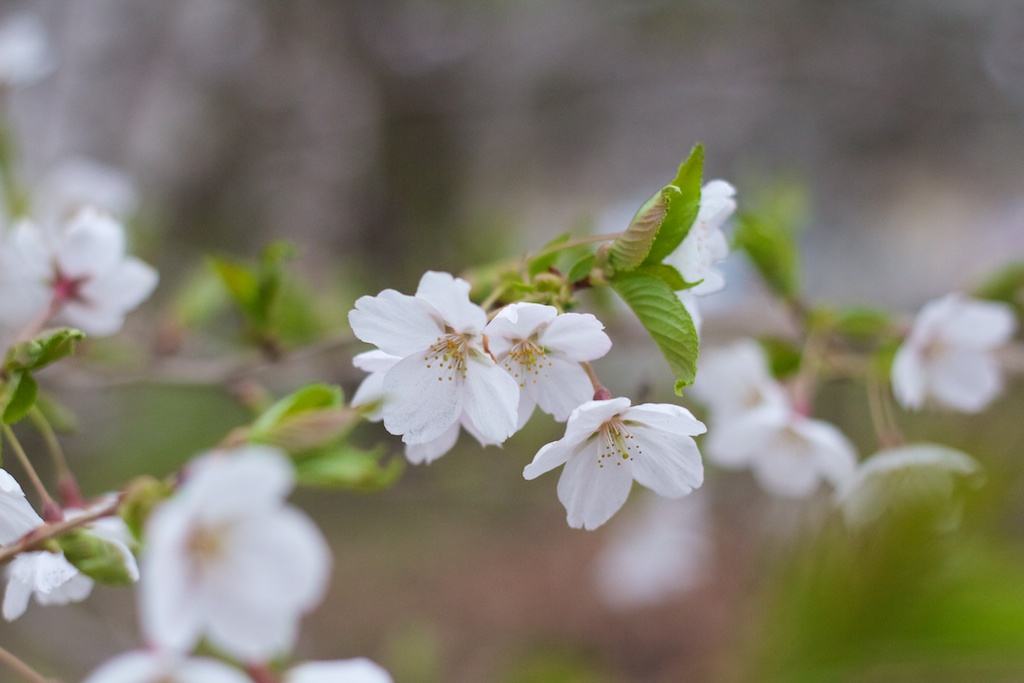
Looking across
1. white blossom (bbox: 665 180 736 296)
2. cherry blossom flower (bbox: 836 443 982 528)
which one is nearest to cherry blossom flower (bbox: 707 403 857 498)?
cherry blossom flower (bbox: 836 443 982 528)

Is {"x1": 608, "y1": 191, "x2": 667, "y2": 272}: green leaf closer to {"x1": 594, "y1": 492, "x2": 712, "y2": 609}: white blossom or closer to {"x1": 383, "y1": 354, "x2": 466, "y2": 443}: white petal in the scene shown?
{"x1": 383, "y1": 354, "x2": 466, "y2": 443}: white petal

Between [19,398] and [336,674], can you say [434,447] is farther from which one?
[19,398]

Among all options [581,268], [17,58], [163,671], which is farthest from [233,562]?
[17,58]

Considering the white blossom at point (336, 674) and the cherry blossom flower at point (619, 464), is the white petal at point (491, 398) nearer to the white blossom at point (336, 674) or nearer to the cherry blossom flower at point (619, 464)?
the cherry blossom flower at point (619, 464)

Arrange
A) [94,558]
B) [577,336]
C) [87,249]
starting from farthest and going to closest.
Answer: [87,249] → [577,336] → [94,558]

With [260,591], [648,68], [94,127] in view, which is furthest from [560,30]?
[260,591]

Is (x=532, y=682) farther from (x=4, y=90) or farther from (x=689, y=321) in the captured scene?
(x=4, y=90)
